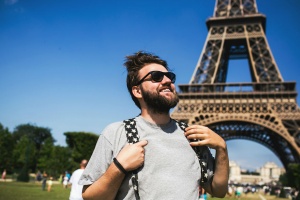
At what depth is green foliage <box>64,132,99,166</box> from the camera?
151 feet

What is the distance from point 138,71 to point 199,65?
1577 inches

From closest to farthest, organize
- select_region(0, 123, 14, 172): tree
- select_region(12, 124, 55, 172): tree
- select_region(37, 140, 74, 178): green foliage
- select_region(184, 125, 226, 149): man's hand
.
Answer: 1. select_region(184, 125, 226, 149): man's hand
2. select_region(0, 123, 14, 172): tree
3. select_region(37, 140, 74, 178): green foliage
4. select_region(12, 124, 55, 172): tree

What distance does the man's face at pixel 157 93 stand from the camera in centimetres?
243

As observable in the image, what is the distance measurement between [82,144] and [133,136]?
4520 cm

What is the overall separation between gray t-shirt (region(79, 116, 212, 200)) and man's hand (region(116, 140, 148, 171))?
0.28 ft

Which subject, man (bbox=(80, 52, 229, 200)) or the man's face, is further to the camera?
the man's face

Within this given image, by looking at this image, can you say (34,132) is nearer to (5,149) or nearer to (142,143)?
(5,149)

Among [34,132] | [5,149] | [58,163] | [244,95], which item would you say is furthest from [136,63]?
[34,132]

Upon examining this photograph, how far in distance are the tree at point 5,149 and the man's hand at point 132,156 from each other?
5432cm

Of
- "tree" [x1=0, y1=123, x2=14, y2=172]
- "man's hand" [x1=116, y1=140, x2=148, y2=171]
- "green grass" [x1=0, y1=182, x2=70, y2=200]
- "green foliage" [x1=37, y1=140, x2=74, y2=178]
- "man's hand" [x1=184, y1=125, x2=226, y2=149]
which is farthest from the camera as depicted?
"green foliage" [x1=37, y1=140, x2=74, y2=178]

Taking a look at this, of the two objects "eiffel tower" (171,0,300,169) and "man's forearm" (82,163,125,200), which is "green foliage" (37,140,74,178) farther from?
"man's forearm" (82,163,125,200)

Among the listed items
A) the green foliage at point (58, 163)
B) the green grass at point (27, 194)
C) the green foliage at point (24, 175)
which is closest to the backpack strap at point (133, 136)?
the green grass at point (27, 194)

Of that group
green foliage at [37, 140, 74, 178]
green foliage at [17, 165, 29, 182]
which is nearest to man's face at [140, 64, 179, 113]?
green foliage at [17, 165, 29, 182]

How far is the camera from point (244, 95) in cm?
3919
